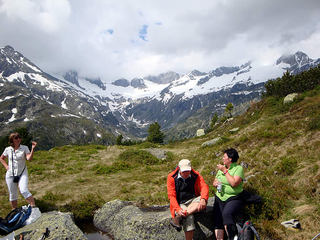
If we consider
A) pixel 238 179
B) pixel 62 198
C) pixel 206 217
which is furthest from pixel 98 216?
pixel 238 179

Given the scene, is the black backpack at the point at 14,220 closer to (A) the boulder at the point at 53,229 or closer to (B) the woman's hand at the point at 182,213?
(A) the boulder at the point at 53,229

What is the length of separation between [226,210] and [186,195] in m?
1.39

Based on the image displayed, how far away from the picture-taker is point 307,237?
6.43m

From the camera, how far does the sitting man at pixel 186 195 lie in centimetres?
683

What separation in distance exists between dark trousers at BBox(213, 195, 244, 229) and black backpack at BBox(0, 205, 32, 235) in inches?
248

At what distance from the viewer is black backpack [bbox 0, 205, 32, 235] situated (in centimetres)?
605

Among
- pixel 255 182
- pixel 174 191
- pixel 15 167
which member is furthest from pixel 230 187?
pixel 15 167

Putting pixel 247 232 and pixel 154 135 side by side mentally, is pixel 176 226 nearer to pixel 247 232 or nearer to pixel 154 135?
pixel 247 232

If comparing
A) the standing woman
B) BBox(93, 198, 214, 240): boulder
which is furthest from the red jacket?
the standing woman

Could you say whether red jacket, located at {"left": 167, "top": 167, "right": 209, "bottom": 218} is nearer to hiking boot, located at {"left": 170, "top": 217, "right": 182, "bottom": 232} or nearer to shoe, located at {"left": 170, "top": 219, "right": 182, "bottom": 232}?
hiking boot, located at {"left": 170, "top": 217, "right": 182, "bottom": 232}

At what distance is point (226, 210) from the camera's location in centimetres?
705

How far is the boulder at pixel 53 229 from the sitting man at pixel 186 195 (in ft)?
11.6

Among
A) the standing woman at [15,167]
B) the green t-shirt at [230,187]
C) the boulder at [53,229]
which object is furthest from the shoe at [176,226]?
the standing woman at [15,167]

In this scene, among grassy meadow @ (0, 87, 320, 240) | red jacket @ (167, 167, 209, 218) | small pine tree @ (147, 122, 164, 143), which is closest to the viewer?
red jacket @ (167, 167, 209, 218)
